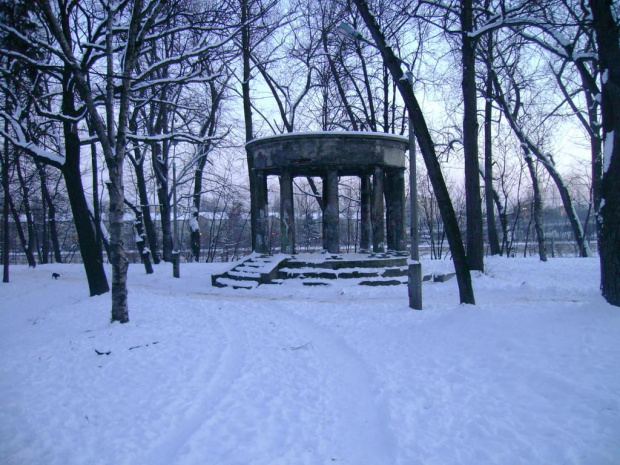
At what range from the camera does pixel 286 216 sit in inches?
587

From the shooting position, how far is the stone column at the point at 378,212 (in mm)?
14461

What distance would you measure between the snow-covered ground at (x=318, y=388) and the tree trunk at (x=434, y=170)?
3.14 ft

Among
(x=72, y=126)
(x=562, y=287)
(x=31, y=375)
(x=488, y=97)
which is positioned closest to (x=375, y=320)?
(x=31, y=375)

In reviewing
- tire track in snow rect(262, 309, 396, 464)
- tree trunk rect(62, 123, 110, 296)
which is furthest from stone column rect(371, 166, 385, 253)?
tree trunk rect(62, 123, 110, 296)

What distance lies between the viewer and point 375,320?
809 centimetres

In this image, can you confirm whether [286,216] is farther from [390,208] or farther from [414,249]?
[414,249]

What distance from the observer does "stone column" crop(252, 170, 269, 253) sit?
15.7m

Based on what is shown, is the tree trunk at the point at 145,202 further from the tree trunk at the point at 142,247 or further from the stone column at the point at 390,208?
the stone column at the point at 390,208

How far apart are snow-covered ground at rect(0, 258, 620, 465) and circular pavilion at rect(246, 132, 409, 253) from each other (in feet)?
20.2

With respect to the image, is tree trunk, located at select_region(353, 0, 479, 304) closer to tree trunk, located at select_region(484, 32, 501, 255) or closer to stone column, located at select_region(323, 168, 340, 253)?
stone column, located at select_region(323, 168, 340, 253)

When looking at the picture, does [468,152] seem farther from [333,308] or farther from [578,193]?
[578,193]

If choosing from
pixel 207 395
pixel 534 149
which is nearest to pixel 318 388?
pixel 207 395

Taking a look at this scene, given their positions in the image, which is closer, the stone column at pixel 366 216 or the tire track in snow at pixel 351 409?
the tire track in snow at pixel 351 409

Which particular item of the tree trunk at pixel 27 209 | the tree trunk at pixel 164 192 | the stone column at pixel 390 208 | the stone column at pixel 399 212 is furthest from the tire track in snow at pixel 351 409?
the tree trunk at pixel 27 209
